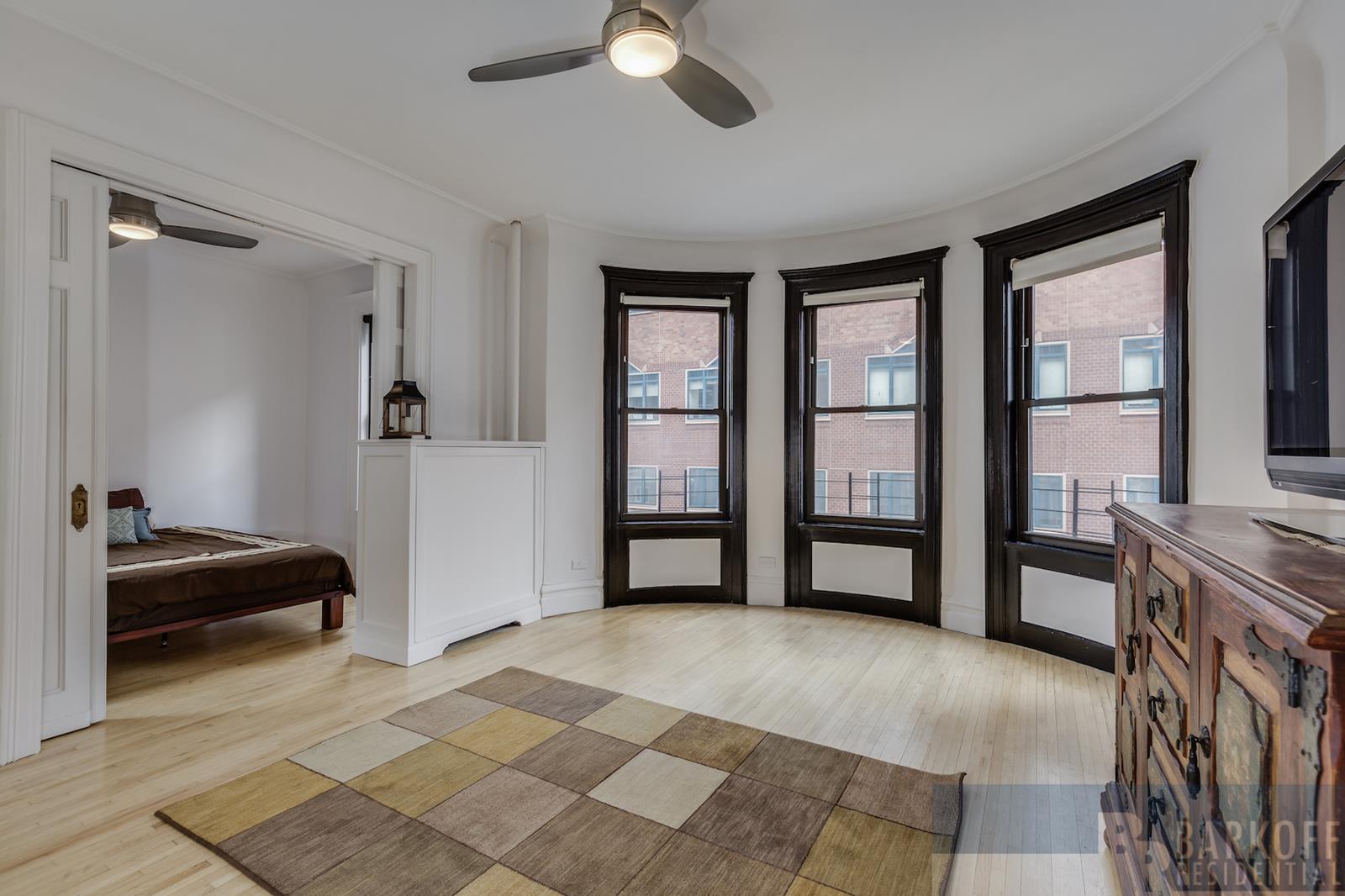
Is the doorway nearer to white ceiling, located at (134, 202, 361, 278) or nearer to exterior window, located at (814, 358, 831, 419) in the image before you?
white ceiling, located at (134, 202, 361, 278)

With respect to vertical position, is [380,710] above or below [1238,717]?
below

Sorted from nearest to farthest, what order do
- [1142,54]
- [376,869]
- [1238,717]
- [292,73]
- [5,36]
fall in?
[1238,717] < [376,869] < [5,36] < [1142,54] < [292,73]

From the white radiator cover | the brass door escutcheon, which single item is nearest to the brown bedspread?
the white radiator cover

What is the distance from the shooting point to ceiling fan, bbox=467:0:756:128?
7.18 feet

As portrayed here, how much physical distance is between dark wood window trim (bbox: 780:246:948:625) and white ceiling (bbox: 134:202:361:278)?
3.41 meters

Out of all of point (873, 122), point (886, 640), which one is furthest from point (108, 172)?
point (886, 640)

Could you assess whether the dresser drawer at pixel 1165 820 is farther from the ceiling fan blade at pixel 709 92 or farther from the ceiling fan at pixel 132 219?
the ceiling fan at pixel 132 219

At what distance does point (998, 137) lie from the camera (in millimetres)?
3283

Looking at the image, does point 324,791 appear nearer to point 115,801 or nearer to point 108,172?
point 115,801

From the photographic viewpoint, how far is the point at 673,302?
4930mm

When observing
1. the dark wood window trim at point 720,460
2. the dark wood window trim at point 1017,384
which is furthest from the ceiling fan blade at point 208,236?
the dark wood window trim at point 1017,384

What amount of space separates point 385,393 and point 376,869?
2758 millimetres

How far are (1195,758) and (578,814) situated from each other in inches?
66.4

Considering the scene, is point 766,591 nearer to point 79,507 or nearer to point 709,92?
point 709,92
